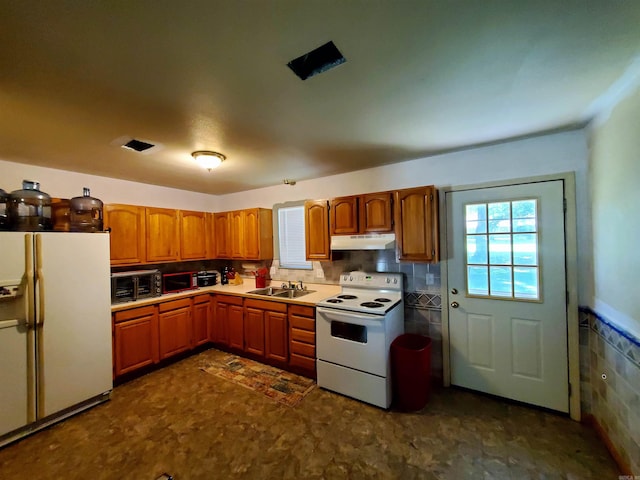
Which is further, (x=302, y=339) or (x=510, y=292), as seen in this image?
(x=302, y=339)

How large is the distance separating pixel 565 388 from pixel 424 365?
116cm

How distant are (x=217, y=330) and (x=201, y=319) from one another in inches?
10.8

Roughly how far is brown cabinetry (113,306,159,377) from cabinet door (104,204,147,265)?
65cm

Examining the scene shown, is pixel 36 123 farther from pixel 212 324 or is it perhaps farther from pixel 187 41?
pixel 212 324

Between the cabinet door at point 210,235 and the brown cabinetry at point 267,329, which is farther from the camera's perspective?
the cabinet door at point 210,235

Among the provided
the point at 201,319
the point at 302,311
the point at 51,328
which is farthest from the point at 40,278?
the point at 302,311

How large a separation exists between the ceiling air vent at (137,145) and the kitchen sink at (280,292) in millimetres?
2065

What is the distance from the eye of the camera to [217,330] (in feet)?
12.2

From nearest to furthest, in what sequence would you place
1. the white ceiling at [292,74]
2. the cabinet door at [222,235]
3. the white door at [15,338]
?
1. the white ceiling at [292,74]
2. the white door at [15,338]
3. the cabinet door at [222,235]

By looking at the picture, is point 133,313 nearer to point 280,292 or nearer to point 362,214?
point 280,292

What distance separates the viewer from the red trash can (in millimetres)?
2305

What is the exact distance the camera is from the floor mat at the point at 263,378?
2654 millimetres

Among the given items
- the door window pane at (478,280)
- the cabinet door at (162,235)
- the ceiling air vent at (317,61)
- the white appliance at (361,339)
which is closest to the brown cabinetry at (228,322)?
the cabinet door at (162,235)

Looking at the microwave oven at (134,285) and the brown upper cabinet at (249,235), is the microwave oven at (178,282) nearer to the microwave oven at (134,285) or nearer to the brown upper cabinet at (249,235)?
the microwave oven at (134,285)
